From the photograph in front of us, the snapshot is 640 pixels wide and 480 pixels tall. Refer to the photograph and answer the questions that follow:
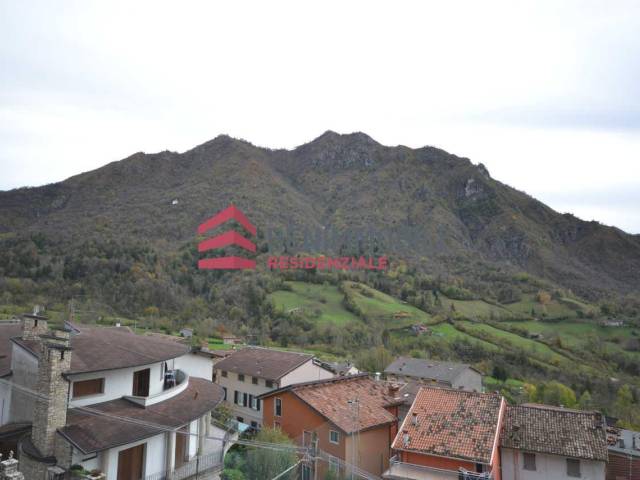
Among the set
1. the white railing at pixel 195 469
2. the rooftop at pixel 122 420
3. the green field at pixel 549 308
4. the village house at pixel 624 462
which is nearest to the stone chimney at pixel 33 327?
the rooftop at pixel 122 420

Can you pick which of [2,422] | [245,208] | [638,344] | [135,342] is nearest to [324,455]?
[135,342]

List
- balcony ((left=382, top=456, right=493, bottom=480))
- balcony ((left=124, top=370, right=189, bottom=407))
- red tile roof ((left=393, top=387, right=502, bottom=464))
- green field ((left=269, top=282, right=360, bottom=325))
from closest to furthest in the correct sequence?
balcony ((left=124, top=370, right=189, bottom=407)), balcony ((left=382, top=456, right=493, bottom=480)), red tile roof ((left=393, top=387, right=502, bottom=464)), green field ((left=269, top=282, right=360, bottom=325))

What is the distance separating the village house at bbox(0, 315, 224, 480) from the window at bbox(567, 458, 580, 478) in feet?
50.4

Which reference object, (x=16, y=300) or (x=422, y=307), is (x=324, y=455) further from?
(x=422, y=307)

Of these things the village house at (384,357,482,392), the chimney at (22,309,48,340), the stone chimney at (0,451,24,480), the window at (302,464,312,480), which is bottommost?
the village house at (384,357,482,392)

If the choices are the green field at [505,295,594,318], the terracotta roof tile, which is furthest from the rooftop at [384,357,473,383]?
the green field at [505,295,594,318]

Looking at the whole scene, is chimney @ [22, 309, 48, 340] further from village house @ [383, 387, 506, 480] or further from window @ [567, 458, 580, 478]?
window @ [567, 458, 580, 478]

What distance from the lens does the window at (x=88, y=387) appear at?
15.3m

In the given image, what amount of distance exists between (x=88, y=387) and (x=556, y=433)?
2027 centimetres

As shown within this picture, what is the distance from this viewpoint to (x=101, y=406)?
1573 cm

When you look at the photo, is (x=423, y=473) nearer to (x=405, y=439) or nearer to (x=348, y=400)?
(x=405, y=439)

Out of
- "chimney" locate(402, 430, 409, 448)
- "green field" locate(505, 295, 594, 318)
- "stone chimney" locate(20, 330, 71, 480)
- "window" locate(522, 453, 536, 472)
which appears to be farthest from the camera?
"green field" locate(505, 295, 594, 318)

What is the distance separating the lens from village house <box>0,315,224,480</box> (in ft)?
44.1

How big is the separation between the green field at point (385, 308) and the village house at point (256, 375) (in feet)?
181
